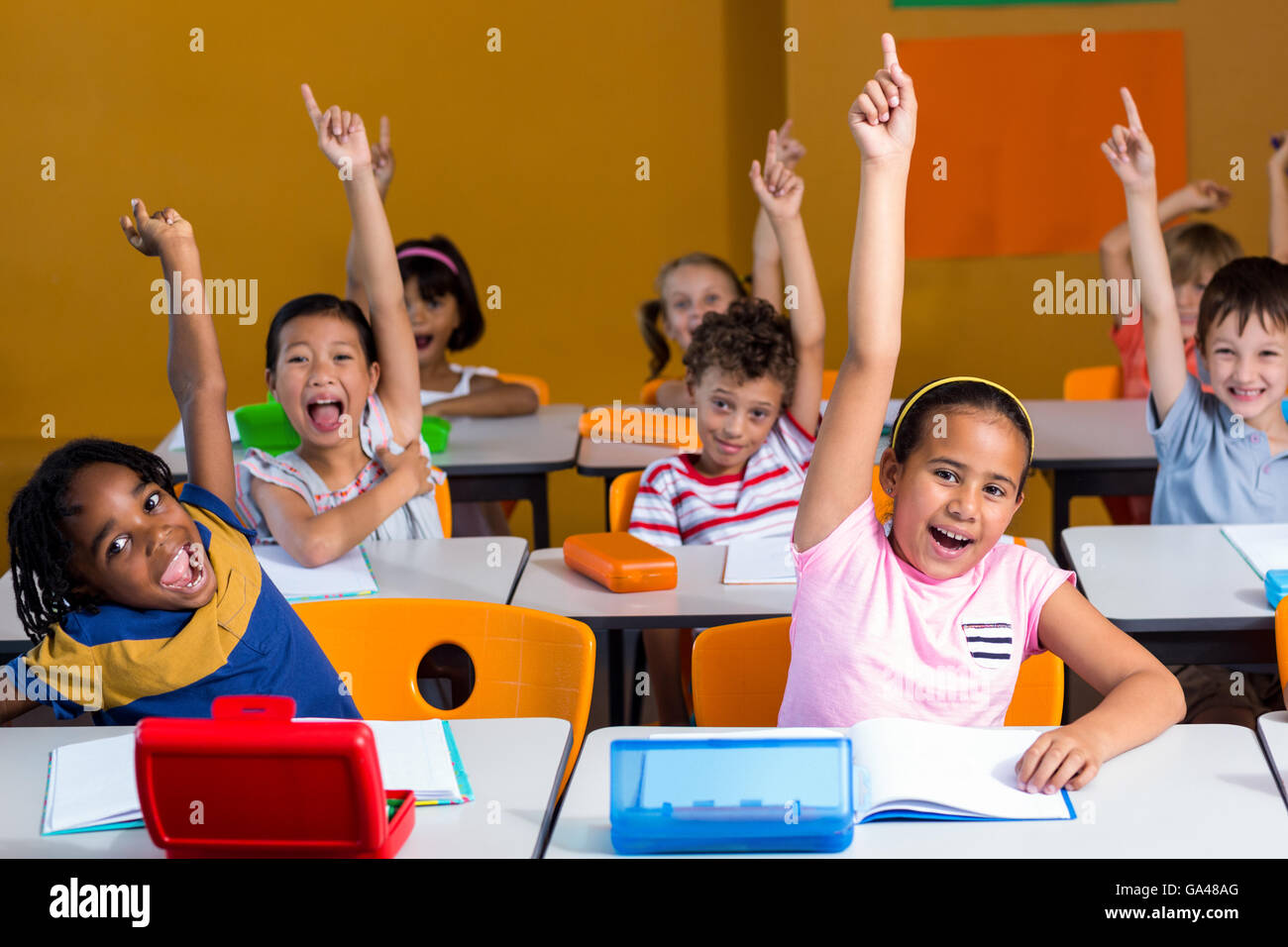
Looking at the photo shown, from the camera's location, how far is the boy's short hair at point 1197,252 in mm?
3537

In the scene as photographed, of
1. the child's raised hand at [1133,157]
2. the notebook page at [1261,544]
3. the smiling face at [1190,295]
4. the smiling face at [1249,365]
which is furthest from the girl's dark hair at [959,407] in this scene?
the smiling face at [1190,295]

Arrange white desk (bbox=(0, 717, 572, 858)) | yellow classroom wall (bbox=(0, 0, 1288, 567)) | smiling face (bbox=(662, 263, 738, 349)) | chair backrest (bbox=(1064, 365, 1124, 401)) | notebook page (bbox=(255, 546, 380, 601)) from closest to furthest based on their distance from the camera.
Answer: white desk (bbox=(0, 717, 572, 858)) → notebook page (bbox=(255, 546, 380, 601)) → smiling face (bbox=(662, 263, 738, 349)) → chair backrest (bbox=(1064, 365, 1124, 401)) → yellow classroom wall (bbox=(0, 0, 1288, 567))

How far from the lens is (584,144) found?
17.4ft

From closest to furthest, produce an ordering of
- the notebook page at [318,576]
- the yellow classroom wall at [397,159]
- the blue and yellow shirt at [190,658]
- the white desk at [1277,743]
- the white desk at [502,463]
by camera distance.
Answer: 1. the white desk at [1277,743]
2. the blue and yellow shirt at [190,658]
3. the notebook page at [318,576]
4. the white desk at [502,463]
5. the yellow classroom wall at [397,159]

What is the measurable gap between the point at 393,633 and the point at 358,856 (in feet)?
2.20

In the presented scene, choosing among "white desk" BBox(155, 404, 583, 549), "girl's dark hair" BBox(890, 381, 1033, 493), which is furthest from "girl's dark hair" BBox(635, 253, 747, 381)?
"girl's dark hair" BBox(890, 381, 1033, 493)

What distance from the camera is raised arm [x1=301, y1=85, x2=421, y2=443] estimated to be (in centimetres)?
252

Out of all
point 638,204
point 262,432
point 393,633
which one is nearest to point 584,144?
point 638,204

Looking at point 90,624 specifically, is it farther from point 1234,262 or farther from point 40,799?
point 1234,262

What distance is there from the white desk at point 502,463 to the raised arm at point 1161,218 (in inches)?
62.4

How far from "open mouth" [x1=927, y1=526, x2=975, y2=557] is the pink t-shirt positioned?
4cm

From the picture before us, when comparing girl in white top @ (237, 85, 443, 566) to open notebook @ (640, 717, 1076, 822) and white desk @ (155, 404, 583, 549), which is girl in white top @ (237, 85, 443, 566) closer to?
white desk @ (155, 404, 583, 549)

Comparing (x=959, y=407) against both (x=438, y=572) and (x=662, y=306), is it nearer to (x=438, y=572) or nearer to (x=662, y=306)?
(x=438, y=572)

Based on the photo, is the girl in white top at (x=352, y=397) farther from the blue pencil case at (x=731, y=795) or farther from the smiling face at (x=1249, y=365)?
the smiling face at (x=1249, y=365)
